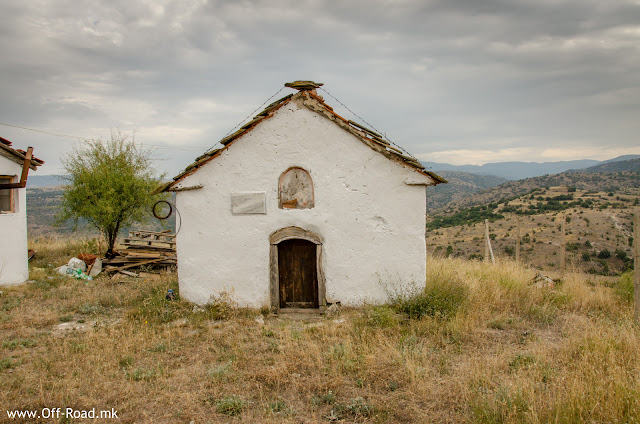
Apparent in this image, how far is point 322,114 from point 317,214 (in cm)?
226

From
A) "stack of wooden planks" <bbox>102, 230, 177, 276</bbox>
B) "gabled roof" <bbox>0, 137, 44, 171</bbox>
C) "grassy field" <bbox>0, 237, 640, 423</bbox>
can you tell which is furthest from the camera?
"stack of wooden planks" <bbox>102, 230, 177, 276</bbox>

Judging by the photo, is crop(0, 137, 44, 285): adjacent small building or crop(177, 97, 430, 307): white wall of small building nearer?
crop(177, 97, 430, 307): white wall of small building

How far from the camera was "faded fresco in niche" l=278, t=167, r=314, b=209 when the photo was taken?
29.8ft

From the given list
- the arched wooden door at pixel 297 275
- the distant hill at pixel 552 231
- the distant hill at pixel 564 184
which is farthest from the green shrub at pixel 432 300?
the distant hill at pixel 564 184

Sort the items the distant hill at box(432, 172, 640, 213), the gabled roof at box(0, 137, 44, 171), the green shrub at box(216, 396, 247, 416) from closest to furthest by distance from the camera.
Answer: the green shrub at box(216, 396, 247, 416) → the gabled roof at box(0, 137, 44, 171) → the distant hill at box(432, 172, 640, 213)

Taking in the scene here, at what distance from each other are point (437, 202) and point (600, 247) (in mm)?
53589

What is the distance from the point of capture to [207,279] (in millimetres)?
9281

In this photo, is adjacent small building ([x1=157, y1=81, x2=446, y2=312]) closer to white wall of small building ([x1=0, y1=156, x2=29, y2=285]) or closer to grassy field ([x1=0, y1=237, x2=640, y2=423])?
grassy field ([x1=0, y1=237, x2=640, y2=423])

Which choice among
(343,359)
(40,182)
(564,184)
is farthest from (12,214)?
(40,182)

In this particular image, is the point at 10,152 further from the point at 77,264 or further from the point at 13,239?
the point at 77,264

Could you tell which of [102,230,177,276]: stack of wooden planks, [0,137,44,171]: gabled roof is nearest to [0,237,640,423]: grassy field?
[102,230,177,276]: stack of wooden planks

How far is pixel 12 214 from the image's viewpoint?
1196cm
